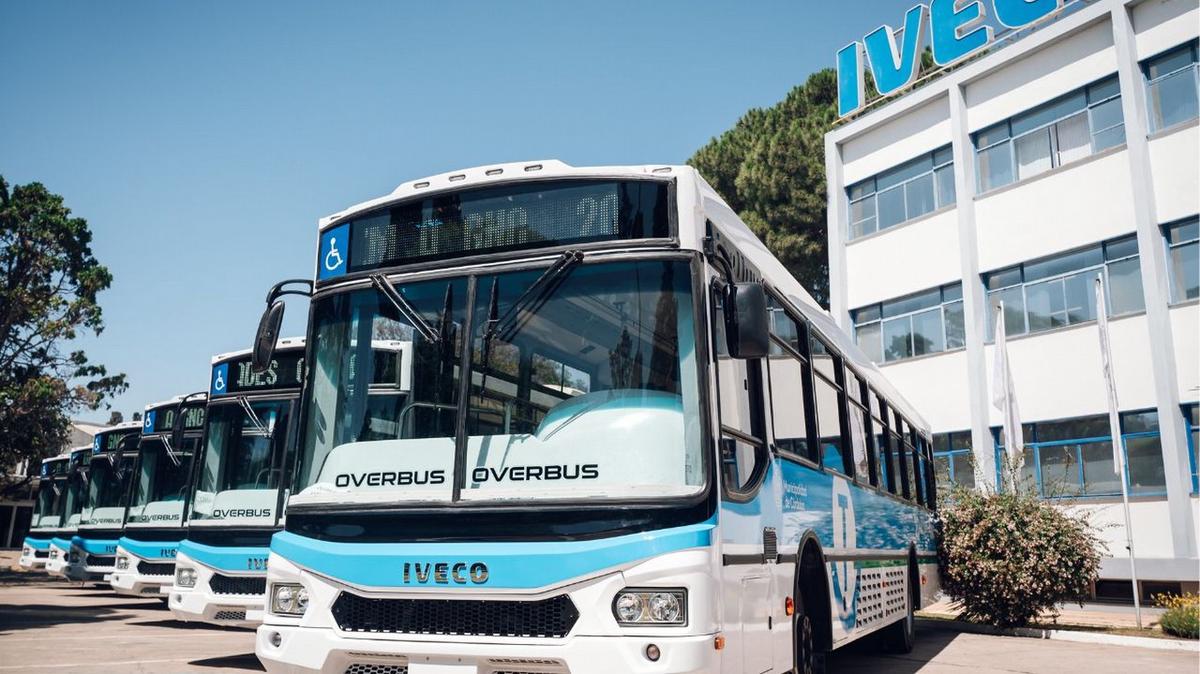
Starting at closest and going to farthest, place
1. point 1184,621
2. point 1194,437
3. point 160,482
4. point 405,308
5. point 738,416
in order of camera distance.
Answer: point 738,416
point 405,308
point 1184,621
point 160,482
point 1194,437

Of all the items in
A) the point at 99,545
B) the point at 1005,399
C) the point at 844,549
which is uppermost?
the point at 1005,399

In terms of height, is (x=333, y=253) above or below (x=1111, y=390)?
below

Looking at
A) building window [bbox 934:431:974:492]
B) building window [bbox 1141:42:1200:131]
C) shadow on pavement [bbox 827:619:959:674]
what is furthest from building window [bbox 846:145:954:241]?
shadow on pavement [bbox 827:619:959:674]

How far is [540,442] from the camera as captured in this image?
4641mm

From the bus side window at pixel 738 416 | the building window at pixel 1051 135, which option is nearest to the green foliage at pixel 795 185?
the building window at pixel 1051 135

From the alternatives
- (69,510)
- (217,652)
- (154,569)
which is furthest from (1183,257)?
(69,510)

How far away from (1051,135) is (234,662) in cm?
1972

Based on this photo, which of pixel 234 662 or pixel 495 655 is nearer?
pixel 495 655

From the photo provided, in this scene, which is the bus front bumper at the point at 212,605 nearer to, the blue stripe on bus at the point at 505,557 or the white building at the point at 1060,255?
the blue stripe on bus at the point at 505,557

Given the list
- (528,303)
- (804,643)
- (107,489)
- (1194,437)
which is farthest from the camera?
(1194,437)

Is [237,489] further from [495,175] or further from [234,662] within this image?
[495,175]

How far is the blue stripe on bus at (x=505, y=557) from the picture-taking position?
13.9 ft

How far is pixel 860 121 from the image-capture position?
25703mm

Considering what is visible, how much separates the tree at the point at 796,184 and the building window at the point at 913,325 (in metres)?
5.06
